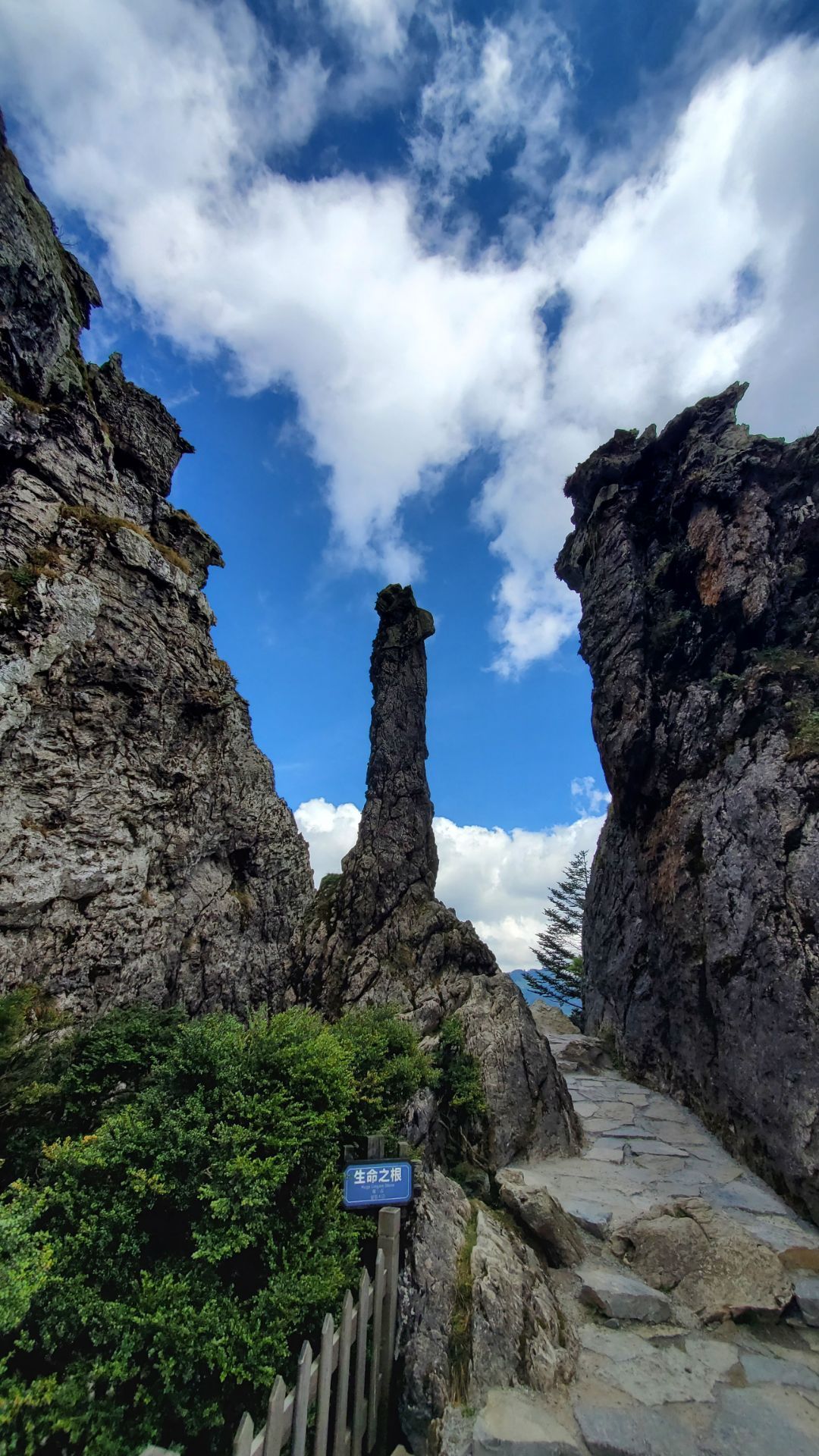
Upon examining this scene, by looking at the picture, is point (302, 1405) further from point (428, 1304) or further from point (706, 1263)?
point (706, 1263)

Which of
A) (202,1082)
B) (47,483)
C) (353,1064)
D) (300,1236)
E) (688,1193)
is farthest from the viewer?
(47,483)

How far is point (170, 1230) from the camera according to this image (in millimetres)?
4355

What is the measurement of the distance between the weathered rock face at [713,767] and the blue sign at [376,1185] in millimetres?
6379

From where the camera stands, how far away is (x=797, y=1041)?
801 centimetres

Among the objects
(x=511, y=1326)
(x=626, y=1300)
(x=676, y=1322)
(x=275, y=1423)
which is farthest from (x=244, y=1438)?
(x=676, y=1322)

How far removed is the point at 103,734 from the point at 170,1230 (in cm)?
671

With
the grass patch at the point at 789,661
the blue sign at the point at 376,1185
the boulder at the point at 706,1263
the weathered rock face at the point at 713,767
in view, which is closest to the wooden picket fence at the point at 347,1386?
the blue sign at the point at 376,1185

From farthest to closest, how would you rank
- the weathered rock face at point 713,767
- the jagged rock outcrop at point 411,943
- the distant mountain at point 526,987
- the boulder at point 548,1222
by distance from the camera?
the distant mountain at point 526,987 → the jagged rock outcrop at point 411,943 → the weathered rock face at point 713,767 → the boulder at point 548,1222

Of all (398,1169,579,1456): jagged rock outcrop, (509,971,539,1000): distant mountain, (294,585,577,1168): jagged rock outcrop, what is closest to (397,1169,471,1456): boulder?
(398,1169,579,1456): jagged rock outcrop

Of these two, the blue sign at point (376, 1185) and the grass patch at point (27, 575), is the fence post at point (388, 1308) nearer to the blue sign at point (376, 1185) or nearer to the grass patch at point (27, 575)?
the blue sign at point (376, 1185)

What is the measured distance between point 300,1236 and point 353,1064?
1791 millimetres

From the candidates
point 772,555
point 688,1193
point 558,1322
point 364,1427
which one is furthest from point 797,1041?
point 772,555

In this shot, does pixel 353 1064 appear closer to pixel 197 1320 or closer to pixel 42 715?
pixel 197 1320

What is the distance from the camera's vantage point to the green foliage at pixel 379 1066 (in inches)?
228
